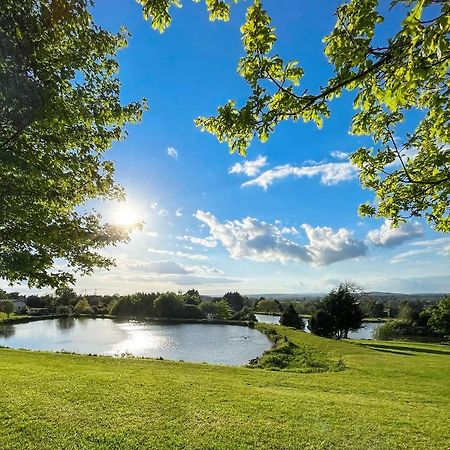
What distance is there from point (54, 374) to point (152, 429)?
915cm

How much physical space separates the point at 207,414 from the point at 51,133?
899 cm

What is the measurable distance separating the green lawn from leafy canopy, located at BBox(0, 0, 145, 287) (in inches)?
161

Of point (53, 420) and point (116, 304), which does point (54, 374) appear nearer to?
point (53, 420)

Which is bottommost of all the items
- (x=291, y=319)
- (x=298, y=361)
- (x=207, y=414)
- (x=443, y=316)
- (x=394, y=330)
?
(x=394, y=330)

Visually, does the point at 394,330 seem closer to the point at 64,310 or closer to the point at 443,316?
the point at 443,316

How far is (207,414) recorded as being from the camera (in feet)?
34.8

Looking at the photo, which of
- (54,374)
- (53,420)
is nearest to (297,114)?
(53,420)

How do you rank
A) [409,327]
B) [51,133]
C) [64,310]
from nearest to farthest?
[51,133]
[409,327]
[64,310]

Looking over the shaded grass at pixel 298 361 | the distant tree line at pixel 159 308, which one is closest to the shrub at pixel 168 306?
the distant tree line at pixel 159 308

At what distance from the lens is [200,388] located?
45.4 feet

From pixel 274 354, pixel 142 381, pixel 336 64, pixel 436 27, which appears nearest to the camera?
pixel 436 27

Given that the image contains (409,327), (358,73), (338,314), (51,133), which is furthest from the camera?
(409,327)

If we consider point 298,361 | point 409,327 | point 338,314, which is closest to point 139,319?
point 338,314

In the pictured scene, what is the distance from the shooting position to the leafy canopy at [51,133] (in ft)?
22.3
